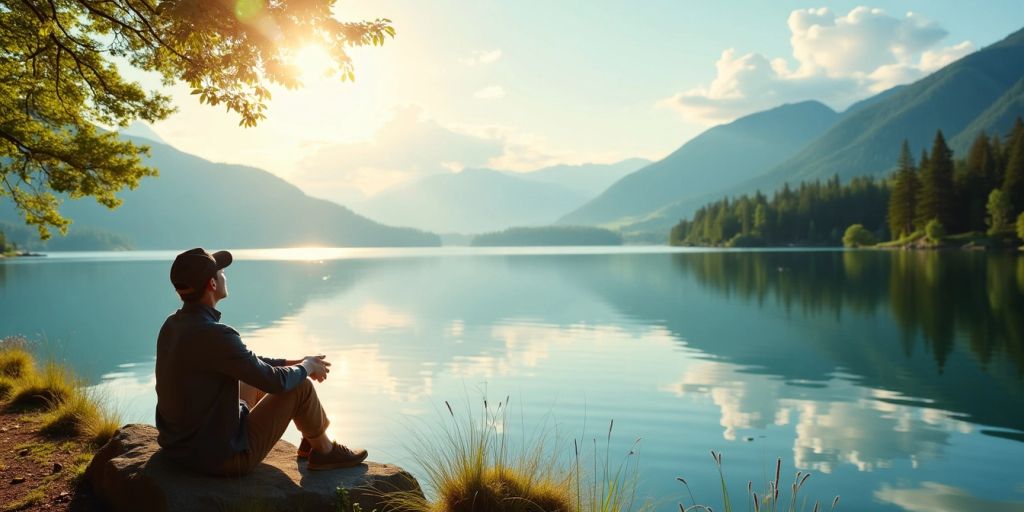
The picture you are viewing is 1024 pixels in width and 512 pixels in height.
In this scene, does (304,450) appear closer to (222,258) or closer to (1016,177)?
(222,258)

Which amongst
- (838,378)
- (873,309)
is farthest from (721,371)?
(873,309)

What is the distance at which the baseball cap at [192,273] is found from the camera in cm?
518

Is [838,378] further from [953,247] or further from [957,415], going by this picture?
[953,247]

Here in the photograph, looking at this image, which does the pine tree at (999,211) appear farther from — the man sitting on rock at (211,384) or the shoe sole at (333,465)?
the man sitting on rock at (211,384)

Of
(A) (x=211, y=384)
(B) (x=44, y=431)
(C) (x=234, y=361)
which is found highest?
(C) (x=234, y=361)

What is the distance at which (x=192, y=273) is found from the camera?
205 inches

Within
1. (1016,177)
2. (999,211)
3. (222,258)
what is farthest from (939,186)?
(222,258)

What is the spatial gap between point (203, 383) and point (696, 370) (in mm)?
15852

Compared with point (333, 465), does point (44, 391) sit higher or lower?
lower

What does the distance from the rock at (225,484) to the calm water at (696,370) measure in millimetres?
4570

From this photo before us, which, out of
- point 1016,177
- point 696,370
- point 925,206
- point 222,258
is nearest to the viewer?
point 222,258

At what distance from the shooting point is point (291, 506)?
554cm

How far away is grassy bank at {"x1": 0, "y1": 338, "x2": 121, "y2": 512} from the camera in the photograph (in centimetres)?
677

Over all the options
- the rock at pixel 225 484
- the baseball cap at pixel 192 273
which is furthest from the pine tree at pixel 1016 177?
the baseball cap at pixel 192 273
